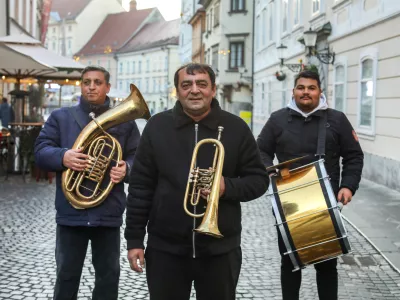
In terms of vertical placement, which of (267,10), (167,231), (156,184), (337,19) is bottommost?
(167,231)

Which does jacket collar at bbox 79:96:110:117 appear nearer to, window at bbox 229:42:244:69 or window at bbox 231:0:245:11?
window at bbox 229:42:244:69

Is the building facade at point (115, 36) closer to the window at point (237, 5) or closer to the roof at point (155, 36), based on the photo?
the roof at point (155, 36)

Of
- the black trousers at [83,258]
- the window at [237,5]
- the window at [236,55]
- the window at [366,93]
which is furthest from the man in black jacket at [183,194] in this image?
the window at [237,5]

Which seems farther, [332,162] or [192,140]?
[332,162]

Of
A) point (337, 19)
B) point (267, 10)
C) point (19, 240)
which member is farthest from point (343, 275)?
point (267, 10)

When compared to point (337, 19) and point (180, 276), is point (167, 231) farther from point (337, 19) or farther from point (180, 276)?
point (337, 19)

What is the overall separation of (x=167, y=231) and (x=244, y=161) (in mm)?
529

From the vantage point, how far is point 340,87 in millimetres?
16078

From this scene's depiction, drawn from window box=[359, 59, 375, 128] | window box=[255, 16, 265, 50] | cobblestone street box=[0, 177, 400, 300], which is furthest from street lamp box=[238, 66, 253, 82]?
cobblestone street box=[0, 177, 400, 300]

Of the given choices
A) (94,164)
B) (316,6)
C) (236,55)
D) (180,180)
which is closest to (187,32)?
(236,55)

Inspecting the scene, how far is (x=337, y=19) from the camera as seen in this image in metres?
16.0

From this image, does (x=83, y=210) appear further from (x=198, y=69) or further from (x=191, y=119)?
(x=198, y=69)

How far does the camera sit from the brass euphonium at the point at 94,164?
397 cm

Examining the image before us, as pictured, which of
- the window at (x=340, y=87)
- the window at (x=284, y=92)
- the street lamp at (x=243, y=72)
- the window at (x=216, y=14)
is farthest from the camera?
the window at (x=216, y=14)
